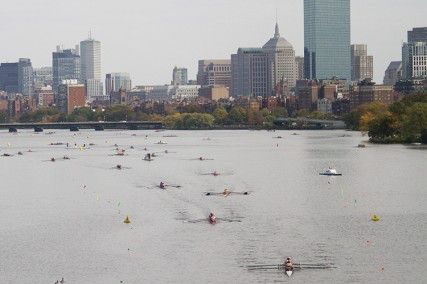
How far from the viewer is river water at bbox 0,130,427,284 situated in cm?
5559

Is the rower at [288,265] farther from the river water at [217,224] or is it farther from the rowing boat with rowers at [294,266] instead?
the river water at [217,224]

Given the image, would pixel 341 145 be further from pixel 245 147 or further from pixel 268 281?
pixel 268 281

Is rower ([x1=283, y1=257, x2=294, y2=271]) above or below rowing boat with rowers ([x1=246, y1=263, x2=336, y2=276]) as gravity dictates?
above

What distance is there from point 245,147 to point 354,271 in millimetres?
102646

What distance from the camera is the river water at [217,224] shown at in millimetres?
55594

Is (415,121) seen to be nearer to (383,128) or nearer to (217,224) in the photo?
(383,128)

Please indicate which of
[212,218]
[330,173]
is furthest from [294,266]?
[330,173]

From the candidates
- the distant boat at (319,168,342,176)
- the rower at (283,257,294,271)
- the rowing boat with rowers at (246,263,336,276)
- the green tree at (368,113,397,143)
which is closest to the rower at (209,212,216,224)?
the rowing boat with rowers at (246,263,336,276)

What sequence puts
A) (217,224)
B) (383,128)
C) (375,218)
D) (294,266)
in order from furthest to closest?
(383,128)
(375,218)
(217,224)
(294,266)

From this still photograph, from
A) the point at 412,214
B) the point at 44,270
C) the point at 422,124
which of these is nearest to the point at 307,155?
the point at 422,124

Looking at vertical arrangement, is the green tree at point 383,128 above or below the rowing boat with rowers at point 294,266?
above

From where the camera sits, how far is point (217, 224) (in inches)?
2717

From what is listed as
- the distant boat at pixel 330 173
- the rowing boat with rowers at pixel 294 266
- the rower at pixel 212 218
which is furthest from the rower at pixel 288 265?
the distant boat at pixel 330 173

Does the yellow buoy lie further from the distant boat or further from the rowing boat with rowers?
the distant boat
